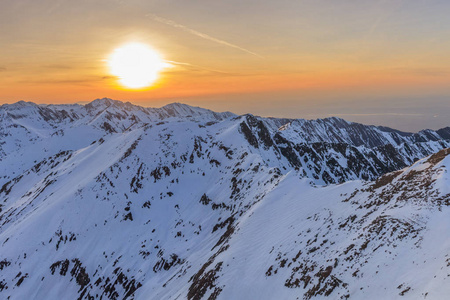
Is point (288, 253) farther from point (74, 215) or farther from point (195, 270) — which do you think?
point (74, 215)

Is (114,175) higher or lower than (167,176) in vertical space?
higher

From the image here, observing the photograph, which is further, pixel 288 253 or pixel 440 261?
pixel 288 253

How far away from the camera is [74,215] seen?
7144cm

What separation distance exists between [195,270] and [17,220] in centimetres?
6989

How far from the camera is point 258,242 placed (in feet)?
123

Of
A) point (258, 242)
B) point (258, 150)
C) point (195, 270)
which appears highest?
point (258, 150)

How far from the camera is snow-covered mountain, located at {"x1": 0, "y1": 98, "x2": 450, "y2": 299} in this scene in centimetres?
2278

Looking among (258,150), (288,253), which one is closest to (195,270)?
(288,253)

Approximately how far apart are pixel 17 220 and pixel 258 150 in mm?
80939

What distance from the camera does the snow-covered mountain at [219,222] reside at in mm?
22781

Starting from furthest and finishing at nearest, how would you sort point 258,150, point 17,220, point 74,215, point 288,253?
point 258,150, point 17,220, point 74,215, point 288,253

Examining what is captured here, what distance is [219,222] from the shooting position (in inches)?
2356

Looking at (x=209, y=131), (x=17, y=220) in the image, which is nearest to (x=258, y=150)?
(x=209, y=131)

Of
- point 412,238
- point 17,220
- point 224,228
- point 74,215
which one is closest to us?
point 412,238
